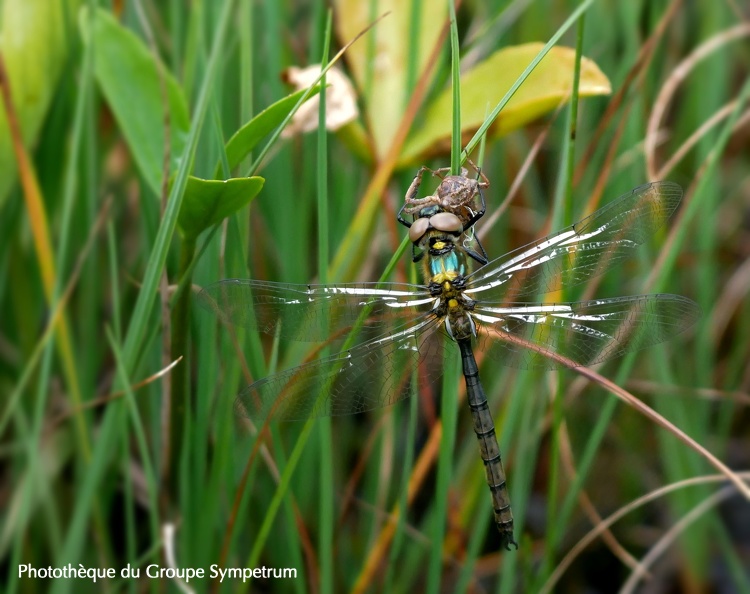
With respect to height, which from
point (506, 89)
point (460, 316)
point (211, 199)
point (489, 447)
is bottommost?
point (489, 447)

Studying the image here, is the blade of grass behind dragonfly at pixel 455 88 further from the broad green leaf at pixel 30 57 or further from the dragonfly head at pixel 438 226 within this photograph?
the broad green leaf at pixel 30 57

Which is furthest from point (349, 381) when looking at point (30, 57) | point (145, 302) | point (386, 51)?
point (30, 57)

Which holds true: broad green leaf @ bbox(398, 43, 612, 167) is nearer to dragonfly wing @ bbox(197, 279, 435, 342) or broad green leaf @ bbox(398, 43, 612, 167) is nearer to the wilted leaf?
the wilted leaf

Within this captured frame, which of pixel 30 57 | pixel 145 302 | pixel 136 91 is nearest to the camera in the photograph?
pixel 145 302

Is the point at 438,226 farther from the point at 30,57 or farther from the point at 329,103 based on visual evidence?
the point at 30,57

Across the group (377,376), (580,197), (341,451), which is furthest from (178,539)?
(580,197)

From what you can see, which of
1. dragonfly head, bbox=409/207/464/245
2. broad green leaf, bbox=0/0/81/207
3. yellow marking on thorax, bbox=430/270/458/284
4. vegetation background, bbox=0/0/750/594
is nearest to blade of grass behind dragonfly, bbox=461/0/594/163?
vegetation background, bbox=0/0/750/594

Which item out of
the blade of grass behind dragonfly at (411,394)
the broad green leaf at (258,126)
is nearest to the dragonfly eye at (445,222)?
the blade of grass behind dragonfly at (411,394)

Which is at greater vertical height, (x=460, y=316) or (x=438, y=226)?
(x=438, y=226)
